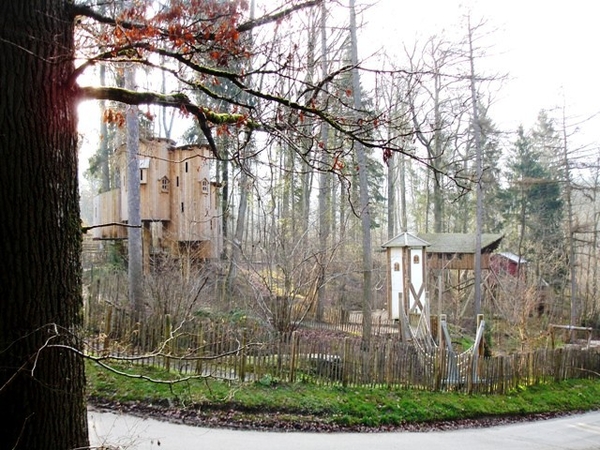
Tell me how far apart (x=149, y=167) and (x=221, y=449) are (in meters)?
13.4

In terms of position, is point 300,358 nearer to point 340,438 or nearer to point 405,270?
point 340,438

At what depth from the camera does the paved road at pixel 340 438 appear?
782 cm

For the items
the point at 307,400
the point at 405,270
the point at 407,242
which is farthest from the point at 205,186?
the point at 307,400

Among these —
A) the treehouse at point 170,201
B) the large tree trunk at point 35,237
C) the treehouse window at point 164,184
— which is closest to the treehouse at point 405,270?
the treehouse at point 170,201

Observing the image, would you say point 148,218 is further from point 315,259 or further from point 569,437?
point 569,437

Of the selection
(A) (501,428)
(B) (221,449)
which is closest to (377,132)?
(B) (221,449)

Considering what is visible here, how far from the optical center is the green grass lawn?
9.46 meters

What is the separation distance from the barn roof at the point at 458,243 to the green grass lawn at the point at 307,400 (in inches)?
522

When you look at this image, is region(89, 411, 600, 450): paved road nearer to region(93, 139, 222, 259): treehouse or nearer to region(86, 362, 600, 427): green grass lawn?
region(86, 362, 600, 427): green grass lawn

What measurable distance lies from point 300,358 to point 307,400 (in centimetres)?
130

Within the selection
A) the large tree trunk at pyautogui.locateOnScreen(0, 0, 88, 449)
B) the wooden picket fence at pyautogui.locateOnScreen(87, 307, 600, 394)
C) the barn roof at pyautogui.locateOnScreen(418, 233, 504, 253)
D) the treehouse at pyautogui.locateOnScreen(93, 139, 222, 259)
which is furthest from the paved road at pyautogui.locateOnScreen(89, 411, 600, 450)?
A: the barn roof at pyautogui.locateOnScreen(418, 233, 504, 253)

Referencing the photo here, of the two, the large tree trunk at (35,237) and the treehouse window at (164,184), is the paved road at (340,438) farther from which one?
the treehouse window at (164,184)

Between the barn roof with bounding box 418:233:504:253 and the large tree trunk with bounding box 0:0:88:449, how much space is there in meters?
24.0

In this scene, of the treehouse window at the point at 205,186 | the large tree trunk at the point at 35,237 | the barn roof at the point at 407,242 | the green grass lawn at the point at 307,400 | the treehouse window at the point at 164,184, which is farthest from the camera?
the treehouse window at the point at 205,186
